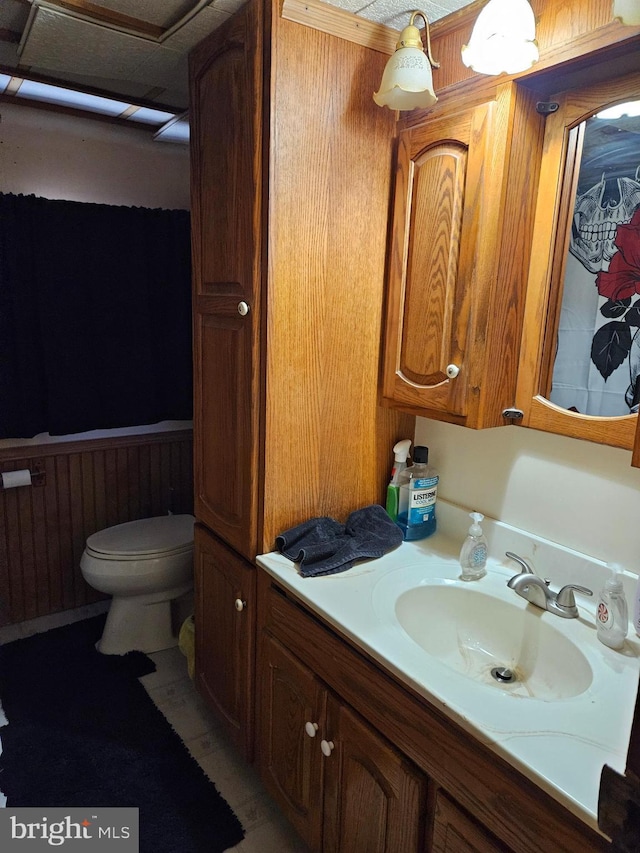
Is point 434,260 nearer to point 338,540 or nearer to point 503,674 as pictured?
point 338,540

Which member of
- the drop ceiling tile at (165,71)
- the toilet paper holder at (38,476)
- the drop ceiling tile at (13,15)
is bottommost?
the toilet paper holder at (38,476)

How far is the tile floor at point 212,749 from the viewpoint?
153 centimetres

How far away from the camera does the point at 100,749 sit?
1792mm

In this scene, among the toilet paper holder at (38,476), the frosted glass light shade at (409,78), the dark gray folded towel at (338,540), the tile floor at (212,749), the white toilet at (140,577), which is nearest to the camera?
the frosted glass light shade at (409,78)

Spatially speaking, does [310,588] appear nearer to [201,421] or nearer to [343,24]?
[201,421]

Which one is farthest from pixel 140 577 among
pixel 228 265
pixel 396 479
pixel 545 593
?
pixel 545 593

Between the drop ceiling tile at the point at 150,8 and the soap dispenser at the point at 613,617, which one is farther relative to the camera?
the drop ceiling tile at the point at 150,8

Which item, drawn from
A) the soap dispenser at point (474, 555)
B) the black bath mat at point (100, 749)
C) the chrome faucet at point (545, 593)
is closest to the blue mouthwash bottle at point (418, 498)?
the soap dispenser at point (474, 555)

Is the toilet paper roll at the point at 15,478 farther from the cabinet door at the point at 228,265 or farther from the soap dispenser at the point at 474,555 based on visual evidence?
the soap dispenser at the point at 474,555

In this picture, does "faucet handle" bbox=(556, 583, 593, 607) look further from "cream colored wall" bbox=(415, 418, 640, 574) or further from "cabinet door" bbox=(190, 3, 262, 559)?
"cabinet door" bbox=(190, 3, 262, 559)

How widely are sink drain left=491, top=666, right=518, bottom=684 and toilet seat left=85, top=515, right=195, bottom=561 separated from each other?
136 cm

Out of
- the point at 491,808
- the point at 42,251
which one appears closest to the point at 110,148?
the point at 42,251

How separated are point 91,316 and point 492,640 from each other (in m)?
1.92

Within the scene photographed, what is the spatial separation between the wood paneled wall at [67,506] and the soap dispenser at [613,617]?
200 cm
